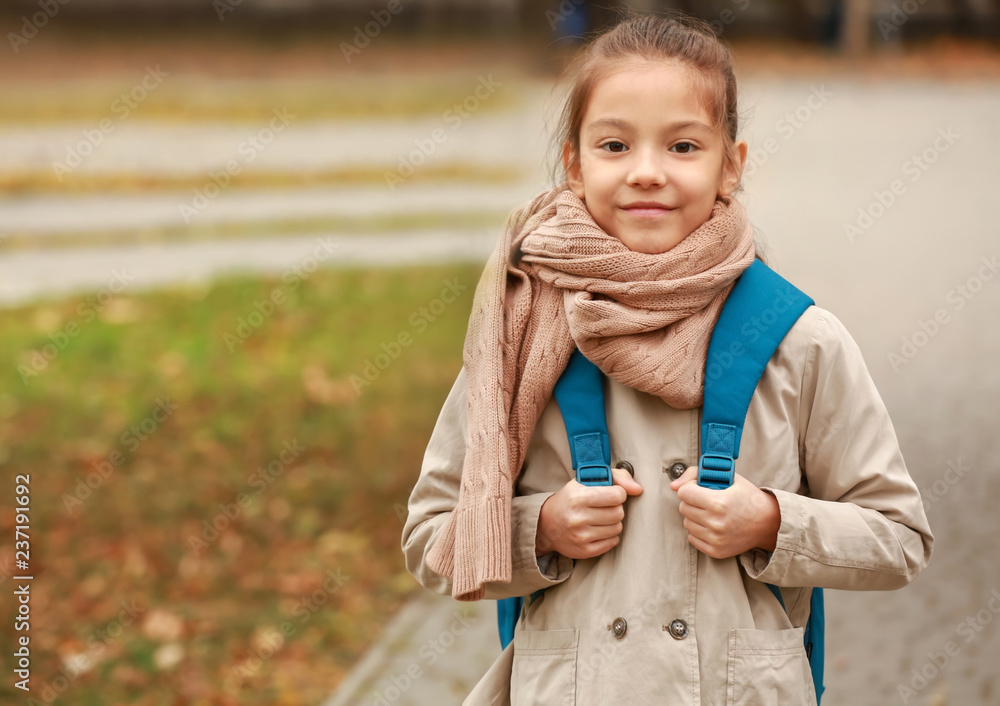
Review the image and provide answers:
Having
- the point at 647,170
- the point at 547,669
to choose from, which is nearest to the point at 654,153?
the point at 647,170

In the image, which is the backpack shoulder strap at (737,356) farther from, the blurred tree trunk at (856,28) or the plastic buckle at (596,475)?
the blurred tree trunk at (856,28)

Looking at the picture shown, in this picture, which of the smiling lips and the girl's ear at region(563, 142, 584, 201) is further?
the girl's ear at region(563, 142, 584, 201)

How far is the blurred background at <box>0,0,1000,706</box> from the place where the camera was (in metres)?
4.62

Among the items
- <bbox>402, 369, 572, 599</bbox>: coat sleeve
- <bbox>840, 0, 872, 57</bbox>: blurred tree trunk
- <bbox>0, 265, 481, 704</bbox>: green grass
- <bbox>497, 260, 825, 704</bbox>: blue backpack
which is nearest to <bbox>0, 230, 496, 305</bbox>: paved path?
<bbox>0, 265, 481, 704</bbox>: green grass

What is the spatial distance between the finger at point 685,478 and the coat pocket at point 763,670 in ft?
0.91

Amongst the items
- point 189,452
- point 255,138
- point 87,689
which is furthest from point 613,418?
point 255,138

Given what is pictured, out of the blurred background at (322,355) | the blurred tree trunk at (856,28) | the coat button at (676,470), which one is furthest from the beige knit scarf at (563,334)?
the blurred tree trunk at (856,28)

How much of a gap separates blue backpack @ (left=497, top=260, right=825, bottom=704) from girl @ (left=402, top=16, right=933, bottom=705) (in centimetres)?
3

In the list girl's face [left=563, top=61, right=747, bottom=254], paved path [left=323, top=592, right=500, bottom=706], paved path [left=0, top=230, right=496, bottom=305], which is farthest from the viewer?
paved path [left=0, top=230, right=496, bottom=305]

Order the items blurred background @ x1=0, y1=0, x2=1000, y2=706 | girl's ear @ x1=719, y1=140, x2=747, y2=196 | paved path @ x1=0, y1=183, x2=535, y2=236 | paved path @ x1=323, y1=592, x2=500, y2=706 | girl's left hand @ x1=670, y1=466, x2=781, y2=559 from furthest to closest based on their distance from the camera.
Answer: paved path @ x1=0, y1=183, x2=535, y2=236
blurred background @ x1=0, y1=0, x2=1000, y2=706
paved path @ x1=323, y1=592, x2=500, y2=706
girl's ear @ x1=719, y1=140, x2=747, y2=196
girl's left hand @ x1=670, y1=466, x2=781, y2=559

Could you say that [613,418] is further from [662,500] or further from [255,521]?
[255,521]

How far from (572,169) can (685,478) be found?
Answer: 67 centimetres

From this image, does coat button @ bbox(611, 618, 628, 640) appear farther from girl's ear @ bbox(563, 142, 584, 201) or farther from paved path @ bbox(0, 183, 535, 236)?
paved path @ bbox(0, 183, 535, 236)

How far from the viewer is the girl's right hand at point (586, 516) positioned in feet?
6.42
